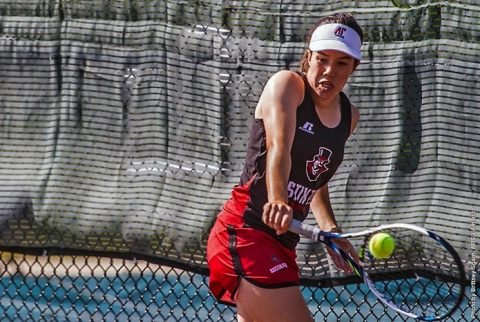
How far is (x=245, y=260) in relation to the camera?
402 centimetres

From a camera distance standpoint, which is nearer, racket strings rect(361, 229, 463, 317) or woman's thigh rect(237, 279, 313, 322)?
woman's thigh rect(237, 279, 313, 322)

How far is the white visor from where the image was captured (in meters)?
4.00

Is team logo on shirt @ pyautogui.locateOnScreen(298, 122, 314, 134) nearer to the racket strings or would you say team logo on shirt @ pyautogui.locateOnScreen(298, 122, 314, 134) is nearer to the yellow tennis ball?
the yellow tennis ball

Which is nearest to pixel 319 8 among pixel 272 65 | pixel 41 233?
pixel 272 65

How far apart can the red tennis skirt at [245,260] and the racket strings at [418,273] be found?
4.32 ft

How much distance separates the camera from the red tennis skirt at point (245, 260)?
3.99 m

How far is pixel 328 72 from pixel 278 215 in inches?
24.2

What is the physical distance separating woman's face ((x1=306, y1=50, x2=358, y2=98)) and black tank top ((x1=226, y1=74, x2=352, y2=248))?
47mm

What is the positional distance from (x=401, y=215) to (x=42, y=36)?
2.09 meters

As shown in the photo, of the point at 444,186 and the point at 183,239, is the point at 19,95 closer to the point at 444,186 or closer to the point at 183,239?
the point at 183,239

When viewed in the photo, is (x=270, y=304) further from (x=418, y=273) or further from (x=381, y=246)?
(x=418, y=273)

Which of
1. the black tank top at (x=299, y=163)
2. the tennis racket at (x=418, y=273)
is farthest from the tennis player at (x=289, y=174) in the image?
the tennis racket at (x=418, y=273)

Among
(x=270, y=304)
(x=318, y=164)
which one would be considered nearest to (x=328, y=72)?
(x=318, y=164)

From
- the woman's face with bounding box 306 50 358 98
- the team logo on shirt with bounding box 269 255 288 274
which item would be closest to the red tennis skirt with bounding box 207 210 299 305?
the team logo on shirt with bounding box 269 255 288 274
